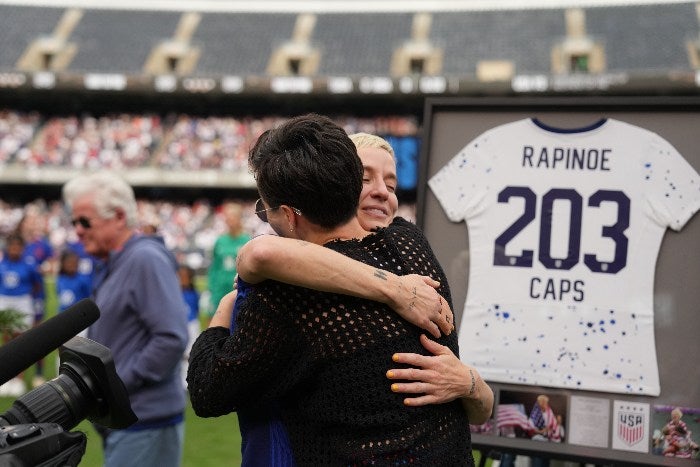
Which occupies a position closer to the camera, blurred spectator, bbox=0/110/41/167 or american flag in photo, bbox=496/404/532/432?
american flag in photo, bbox=496/404/532/432

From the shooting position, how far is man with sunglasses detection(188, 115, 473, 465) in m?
1.42

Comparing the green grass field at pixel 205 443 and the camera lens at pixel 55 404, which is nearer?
the camera lens at pixel 55 404

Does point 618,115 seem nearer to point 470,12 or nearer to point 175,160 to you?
point 175,160

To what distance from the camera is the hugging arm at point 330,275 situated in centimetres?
141

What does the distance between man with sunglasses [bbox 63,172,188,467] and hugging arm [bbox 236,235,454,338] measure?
1.67 meters

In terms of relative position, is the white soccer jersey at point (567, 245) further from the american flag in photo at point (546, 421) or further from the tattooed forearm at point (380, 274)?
the tattooed forearm at point (380, 274)

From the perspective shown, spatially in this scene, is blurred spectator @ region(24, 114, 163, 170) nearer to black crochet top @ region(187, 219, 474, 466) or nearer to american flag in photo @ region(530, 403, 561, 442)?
american flag in photo @ region(530, 403, 561, 442)

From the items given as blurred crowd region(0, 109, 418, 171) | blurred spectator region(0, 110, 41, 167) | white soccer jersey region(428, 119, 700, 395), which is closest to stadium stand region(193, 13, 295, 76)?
blurred crowd region(0, 109, 418, 171)

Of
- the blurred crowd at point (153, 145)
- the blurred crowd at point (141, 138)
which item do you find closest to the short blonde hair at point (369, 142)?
the blurred crowd at point (153, 145)

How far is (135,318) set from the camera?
307 cm

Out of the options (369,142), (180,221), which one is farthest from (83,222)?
(180,221)

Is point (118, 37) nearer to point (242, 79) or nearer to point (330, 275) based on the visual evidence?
point (242, 79)

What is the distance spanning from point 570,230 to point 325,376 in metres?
1.44

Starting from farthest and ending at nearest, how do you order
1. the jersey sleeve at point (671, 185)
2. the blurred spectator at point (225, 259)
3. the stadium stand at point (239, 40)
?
the stadium stand at point (239, 40) → the blurred spectator at point (225, 259) → the jersey sleeve at point (671, 185)
